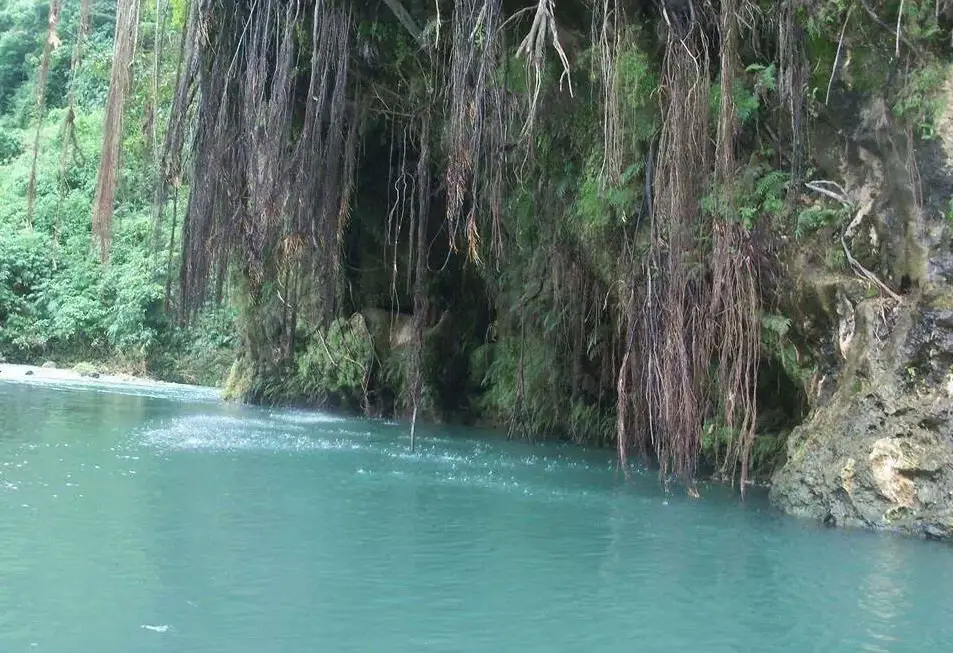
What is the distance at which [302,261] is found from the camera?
29.2 ft

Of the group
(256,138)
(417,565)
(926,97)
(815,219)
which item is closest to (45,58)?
(256,138)

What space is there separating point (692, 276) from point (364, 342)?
28.7 ft

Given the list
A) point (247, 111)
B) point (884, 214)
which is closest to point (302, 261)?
point (247, 111)

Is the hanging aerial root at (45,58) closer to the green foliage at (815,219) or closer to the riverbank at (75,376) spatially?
the green foliage at (815,219)

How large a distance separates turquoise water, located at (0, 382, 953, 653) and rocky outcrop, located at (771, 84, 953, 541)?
30 centimetres

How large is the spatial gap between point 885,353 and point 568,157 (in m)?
3.97

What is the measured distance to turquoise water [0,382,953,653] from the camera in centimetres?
346

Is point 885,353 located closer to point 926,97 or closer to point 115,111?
point 926,97

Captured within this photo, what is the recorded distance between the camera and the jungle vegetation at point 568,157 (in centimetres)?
→ 616

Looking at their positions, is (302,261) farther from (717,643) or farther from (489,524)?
(717,643)

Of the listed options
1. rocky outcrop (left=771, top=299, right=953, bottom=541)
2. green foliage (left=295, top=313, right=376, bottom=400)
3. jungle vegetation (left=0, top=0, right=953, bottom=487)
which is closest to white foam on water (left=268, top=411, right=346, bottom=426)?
green foliage (left=295, top=313, right=376, bottom=400)

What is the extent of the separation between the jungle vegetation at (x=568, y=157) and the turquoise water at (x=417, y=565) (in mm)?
973

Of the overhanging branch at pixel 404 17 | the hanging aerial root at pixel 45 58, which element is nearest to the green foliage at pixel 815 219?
the overhanging branch at pixel 404 17

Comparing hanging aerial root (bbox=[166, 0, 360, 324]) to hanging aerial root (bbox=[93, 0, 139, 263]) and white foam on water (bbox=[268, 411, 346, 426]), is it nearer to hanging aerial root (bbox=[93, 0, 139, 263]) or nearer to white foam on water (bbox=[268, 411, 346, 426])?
hanging aerial root (bbox=[93, 0, 139, 263])
